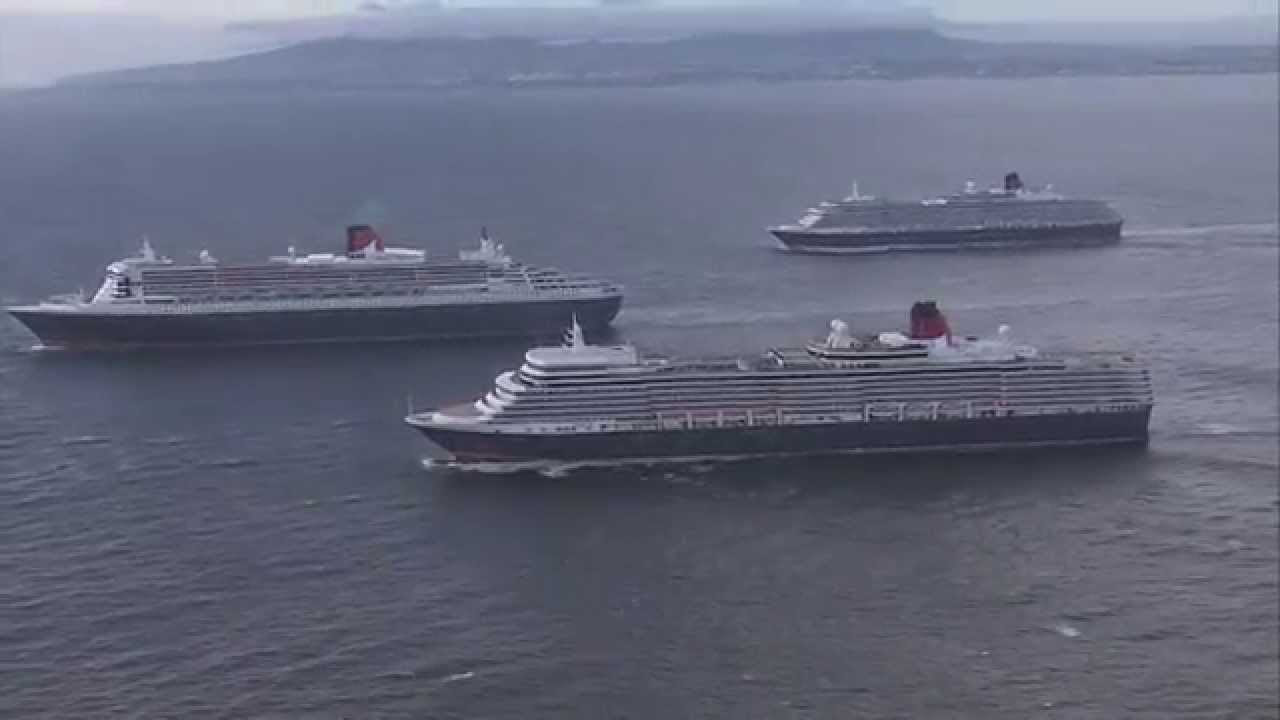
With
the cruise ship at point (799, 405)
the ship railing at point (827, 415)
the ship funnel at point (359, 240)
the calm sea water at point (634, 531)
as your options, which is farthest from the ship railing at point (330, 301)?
the ship railing at point (827, 415)

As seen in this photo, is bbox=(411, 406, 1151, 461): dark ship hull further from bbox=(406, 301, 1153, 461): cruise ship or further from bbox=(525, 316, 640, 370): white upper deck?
bbox=(525, 316, 640, 370): white upper deck

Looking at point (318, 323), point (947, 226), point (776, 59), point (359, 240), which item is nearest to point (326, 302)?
point (318, 323)

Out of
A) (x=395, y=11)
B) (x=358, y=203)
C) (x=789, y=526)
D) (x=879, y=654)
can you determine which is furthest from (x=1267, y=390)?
(x=395, y=11)

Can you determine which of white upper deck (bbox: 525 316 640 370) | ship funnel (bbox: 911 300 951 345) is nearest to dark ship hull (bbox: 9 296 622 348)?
white upper deck (bbox: 525 316 640 370)

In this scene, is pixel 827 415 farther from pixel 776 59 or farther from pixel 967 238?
pixel 776 59

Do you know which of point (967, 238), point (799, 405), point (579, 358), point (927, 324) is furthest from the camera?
point (967, 238)

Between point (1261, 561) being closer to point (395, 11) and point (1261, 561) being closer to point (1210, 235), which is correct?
point (1210, 235)
